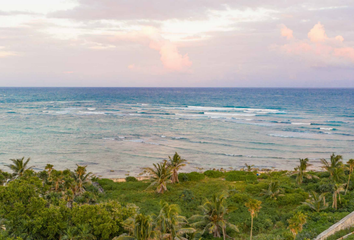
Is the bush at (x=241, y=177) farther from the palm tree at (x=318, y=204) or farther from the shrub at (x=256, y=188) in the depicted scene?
the palm tree at (x=318, y=204)

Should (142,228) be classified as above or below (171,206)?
below

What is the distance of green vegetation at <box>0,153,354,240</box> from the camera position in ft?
57.7

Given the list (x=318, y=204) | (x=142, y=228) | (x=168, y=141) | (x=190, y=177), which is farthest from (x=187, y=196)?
(x=168, y=141)

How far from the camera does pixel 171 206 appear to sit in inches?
773

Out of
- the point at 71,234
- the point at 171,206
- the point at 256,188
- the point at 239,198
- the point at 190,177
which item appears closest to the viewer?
the point at 71,234

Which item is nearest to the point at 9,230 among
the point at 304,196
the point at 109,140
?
the point at 304,196

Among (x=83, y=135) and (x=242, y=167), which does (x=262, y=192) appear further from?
(x=83, y=135)

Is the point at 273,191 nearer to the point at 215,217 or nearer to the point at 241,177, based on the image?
the point at 241,177

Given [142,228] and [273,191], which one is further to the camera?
[273,191]

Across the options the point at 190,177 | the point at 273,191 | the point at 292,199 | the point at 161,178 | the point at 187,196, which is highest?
the point at 161,178

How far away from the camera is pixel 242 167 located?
49.5 m

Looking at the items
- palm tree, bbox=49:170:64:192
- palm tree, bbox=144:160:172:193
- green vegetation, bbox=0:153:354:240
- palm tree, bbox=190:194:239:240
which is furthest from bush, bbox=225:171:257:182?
palm tree, bbox=49:170:64:192

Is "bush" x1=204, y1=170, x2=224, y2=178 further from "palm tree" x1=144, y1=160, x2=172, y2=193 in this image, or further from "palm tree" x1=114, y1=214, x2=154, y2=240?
"palm tree" x1=114, y1=214, x2=154, y2=240

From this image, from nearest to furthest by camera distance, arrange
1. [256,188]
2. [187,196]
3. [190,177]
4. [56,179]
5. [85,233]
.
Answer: [85,233], [56,179], [187,196], [256,188], [190,177]
